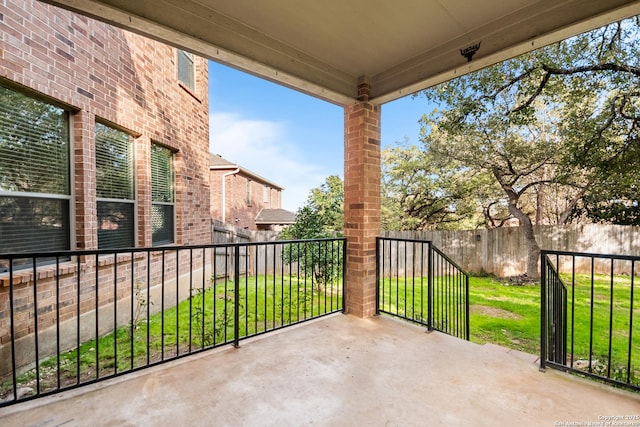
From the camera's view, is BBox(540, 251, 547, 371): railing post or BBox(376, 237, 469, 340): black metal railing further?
BBox(376, 237, 469, 340): black metal railing

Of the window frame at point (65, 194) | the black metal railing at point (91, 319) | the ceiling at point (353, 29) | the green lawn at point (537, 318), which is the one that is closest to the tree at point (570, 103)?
the green lawn at point (537, 318)

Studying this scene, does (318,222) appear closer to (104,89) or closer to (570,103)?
(104,89)

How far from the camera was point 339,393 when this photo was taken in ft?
6.12

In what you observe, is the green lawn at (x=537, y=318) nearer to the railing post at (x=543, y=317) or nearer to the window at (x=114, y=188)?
the railing post at (x=543, y=317)

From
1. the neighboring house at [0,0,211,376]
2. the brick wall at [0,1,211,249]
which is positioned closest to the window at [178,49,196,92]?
the brick wall at [0,1,211,249]

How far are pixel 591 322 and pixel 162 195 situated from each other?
5053 millimetres

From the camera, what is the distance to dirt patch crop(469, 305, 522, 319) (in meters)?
5.12

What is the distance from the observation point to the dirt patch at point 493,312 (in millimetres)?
5121

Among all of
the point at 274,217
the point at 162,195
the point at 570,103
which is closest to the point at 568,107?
the point at 570,103

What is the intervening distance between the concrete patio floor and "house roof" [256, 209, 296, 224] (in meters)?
11.1

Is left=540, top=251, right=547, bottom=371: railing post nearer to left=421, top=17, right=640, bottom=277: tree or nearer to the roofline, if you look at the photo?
left=421, top=17, right=640, bottom=277: tree

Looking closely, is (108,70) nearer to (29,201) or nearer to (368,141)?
(29,201)

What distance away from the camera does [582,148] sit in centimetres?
449

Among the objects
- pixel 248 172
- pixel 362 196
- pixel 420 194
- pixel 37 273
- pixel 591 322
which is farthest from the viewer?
pixel 248 172
